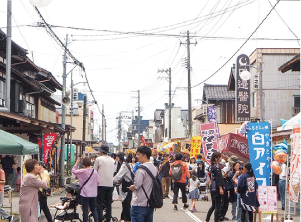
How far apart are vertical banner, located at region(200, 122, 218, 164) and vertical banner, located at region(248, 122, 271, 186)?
7.87 metres

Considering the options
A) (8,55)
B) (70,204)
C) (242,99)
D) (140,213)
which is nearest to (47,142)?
(8,55)

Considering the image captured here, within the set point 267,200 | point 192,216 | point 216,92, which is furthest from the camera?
point 216,92

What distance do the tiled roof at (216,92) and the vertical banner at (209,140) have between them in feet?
81.7

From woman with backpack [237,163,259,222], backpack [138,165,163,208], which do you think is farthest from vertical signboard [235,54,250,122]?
backpack [138,165,163,208]

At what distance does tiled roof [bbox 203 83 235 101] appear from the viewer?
45.2 meters

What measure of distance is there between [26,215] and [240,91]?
2435 cm

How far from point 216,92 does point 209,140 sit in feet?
89.2

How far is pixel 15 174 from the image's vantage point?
72.6ft

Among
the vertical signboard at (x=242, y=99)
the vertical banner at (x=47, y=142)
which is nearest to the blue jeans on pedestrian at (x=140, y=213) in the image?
the vertical banner at (x=47, y=142)

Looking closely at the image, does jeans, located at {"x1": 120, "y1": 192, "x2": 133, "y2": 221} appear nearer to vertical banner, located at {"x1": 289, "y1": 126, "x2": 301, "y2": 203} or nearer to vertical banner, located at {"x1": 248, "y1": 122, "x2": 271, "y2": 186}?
vertical banner, located at {"x1": 248, "y1": 122, "x2": 271, "y2": 186}

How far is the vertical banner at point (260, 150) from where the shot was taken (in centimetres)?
1175

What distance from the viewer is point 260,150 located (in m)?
11.9

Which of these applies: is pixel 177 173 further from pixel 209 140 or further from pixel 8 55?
pixel 8 55

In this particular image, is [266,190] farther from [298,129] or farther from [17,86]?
[17,86]
